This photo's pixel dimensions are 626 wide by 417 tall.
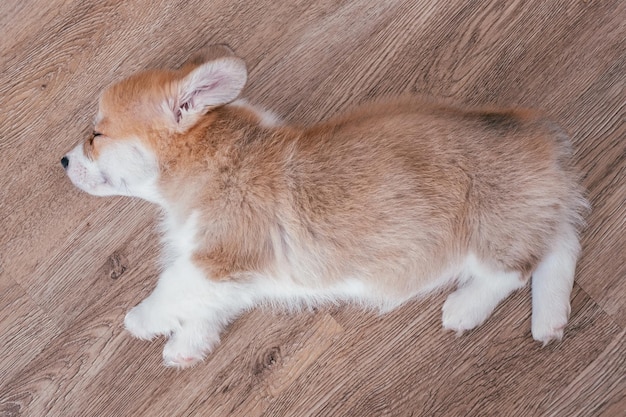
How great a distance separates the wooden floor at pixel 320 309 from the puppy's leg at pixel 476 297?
7 centimetres

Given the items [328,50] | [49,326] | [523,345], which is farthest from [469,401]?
[49,326]

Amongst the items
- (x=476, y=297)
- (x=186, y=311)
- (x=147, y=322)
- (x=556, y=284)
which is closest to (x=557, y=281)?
(x=556, y=284)

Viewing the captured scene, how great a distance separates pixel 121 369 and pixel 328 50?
148 centimetres

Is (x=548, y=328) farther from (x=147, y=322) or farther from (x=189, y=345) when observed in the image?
(x=147, y=322)

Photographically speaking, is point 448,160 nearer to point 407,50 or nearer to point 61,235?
point 407,50

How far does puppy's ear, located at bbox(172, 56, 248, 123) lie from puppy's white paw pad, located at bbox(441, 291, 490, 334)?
1064 mm

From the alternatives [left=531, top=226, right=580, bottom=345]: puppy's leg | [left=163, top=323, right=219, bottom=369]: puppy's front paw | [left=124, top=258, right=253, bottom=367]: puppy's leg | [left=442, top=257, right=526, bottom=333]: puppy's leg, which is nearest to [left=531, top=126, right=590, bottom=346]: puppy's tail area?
[left=531, top=226, right=580, bottom=345]: puppy's leg

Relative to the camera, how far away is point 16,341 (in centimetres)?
212

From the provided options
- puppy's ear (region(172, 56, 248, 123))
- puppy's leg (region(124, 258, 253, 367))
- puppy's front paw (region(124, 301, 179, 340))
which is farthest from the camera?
puppy's front paw (region(124, 301, 179, 340))

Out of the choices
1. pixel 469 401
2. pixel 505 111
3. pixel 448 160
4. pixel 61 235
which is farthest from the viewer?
pixel 61 235

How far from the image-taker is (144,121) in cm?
182

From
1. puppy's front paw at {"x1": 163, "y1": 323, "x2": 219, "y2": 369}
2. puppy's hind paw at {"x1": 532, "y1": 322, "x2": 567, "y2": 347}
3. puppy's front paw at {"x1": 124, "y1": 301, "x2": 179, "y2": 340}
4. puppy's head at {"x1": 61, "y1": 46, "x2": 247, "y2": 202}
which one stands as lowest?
puppy's hind paw at {"x1": 532, "y1": 322, "x2": 567, "y2": 347}

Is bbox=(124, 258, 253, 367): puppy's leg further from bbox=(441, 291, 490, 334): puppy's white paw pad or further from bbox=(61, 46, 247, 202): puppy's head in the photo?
bbox=(441, 291, 490, 334): puppy's white paw pad

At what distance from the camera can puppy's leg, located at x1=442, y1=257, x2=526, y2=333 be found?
188cm
